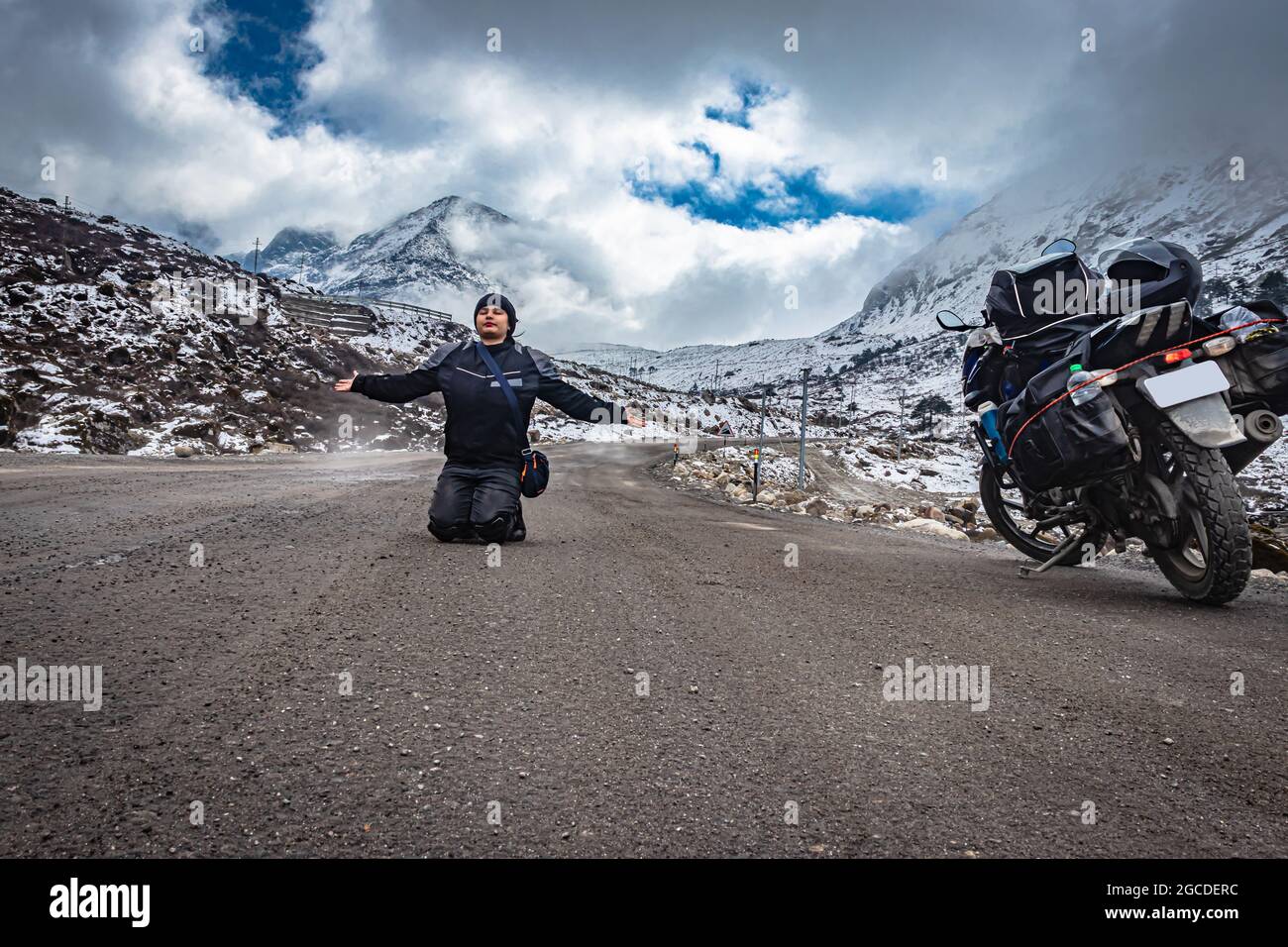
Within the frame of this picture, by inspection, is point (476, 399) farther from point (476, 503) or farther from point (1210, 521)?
point (1210, 521)

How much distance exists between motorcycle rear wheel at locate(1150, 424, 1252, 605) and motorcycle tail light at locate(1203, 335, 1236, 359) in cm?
50

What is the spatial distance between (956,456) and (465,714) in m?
75.3

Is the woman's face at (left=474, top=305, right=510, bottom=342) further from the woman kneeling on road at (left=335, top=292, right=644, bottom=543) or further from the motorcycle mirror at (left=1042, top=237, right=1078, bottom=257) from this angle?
the motorcycle mirror at (left=1042, top=237, right=1078, bottom=257)

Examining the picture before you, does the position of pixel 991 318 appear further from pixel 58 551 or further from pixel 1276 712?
pixel 58 551

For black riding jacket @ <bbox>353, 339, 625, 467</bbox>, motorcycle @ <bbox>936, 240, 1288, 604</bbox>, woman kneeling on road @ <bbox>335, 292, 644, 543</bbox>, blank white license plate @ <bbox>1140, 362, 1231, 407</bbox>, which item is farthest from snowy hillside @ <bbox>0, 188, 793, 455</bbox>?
blank white license plate @ <bbox>1140, 362, 1231, 407</bbox>

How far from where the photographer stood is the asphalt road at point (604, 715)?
148 centimetres

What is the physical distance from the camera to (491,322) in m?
5.86

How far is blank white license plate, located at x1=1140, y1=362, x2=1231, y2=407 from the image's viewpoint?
3824 mm

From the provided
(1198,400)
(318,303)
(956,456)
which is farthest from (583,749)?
(956,456)

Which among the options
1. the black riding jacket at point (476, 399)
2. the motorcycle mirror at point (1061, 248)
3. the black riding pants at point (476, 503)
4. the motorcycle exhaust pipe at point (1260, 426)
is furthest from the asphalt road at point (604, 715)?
the motorcycle mirror at point (1061, 248)
